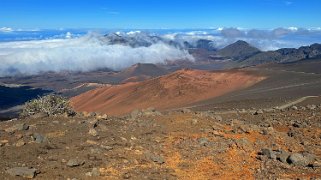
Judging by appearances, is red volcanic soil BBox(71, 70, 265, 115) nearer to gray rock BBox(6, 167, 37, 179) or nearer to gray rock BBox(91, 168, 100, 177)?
gray rock BBox(91, 168, 100, 177)

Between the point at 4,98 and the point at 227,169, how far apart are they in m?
130

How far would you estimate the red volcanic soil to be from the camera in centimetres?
5934

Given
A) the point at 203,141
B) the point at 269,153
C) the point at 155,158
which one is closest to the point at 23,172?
the point at 155,158

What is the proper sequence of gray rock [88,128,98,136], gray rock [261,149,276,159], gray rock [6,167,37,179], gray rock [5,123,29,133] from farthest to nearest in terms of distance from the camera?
gray rock [5,123,29,133], gray rock [88,128,98,136], gray rock [261,149,276,159], gray rock [6,167,37,179]

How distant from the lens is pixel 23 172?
33.6 feet

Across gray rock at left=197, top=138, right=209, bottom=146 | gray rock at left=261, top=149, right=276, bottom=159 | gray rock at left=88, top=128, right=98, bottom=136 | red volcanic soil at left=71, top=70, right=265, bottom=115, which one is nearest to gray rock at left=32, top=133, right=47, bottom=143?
gray rock at left=88, top=128, right=98, bottom=136

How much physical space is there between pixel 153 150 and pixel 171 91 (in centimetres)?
4999

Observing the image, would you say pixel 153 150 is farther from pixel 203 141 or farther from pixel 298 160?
pixel 298 160

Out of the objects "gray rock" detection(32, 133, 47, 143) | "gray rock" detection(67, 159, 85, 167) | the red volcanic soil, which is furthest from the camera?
the red volcanic soil

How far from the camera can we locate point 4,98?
133 meters

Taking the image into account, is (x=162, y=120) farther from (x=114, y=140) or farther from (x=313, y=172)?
(x=313, y=172)

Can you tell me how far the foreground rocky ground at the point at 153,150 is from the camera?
37.1 ft

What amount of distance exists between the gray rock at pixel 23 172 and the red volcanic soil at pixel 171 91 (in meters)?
45.4

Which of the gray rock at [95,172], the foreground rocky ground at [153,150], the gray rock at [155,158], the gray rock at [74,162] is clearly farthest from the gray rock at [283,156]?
the gray rock at [74,162]
